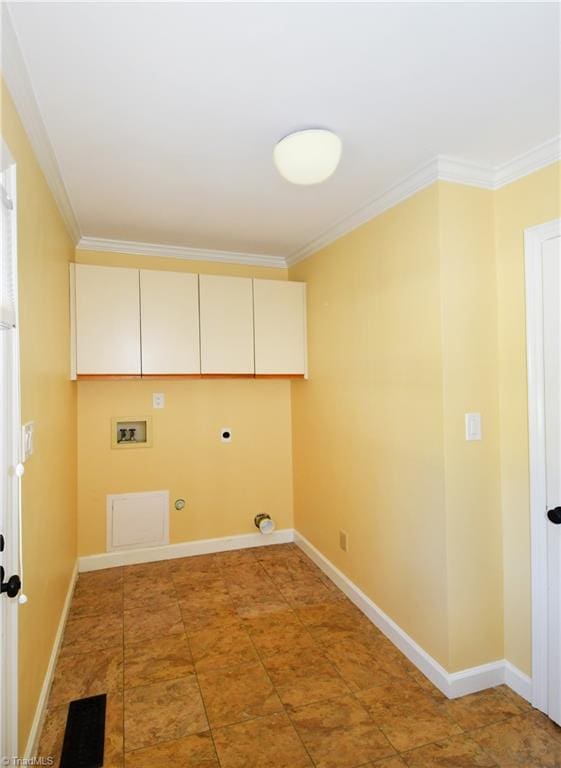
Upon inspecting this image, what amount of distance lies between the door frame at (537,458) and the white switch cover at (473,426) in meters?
0.22

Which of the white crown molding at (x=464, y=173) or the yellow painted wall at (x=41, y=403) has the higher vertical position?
the white crown molding at (x=464, y=173)

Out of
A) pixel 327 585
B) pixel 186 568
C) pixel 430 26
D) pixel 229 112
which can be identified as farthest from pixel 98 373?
pixel 430 26

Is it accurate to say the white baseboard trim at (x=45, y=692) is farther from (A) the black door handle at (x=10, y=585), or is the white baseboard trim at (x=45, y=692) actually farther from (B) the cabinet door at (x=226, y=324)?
(B) the cabinet door at (x=226, y=324)

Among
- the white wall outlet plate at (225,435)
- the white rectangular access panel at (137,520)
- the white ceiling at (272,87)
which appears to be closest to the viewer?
the white ceiling at (272,87)

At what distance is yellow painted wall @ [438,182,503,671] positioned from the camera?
2059 millimetres

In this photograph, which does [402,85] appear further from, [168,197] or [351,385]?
[351,385]

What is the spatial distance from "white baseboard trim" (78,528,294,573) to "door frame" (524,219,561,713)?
2.22 m

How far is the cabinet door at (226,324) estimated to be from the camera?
3.28 metres

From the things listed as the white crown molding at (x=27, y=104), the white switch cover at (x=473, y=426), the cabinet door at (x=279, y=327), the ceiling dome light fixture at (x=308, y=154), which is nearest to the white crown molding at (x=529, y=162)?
the ceiling dome light fixture at (x=308, y=154)

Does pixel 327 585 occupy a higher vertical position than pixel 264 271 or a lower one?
lower

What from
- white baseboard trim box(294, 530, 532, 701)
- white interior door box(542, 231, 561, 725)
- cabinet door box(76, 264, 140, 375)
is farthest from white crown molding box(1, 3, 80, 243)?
white baseboard trim box(294, 530, 532, 701)

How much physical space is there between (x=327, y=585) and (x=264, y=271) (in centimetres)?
263

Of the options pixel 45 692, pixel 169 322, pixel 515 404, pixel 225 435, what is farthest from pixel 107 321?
pixel 515 404

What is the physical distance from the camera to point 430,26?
1277 millimetres
